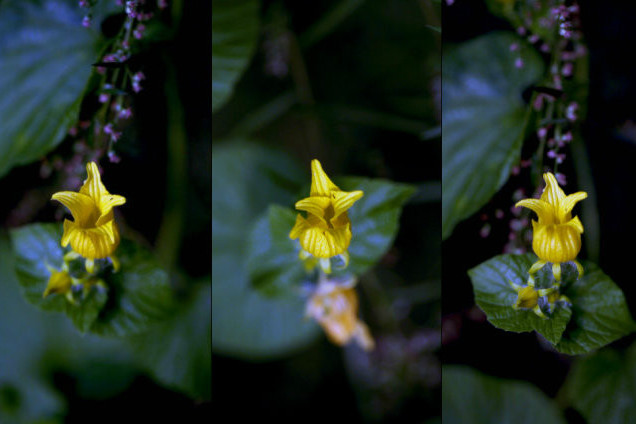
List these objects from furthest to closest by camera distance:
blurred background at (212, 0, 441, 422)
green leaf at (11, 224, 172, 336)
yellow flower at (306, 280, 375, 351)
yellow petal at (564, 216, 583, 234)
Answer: blurred background at (212, 0, 441, 422), yellow flower at (306, 280, 375, 351), green leaf at (11, 224, 172, 336), yellow petal at (564, 216, 583, 234)

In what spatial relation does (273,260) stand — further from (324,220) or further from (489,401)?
(489,401)

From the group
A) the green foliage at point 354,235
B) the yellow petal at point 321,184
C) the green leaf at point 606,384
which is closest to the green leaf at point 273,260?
the green foliage at point 354,235

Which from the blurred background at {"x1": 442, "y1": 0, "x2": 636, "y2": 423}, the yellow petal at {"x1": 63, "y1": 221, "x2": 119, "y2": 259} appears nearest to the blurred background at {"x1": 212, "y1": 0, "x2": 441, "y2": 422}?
the blurred background at {"x1": 442, "y1": 0, "x2": 636, "y2": 423}

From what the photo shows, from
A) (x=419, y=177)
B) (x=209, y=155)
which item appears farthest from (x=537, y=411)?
(x=209, y=155)

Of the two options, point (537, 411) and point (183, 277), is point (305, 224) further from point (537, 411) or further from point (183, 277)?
point (537, 411)

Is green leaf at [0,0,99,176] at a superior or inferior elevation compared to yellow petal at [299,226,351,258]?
superior

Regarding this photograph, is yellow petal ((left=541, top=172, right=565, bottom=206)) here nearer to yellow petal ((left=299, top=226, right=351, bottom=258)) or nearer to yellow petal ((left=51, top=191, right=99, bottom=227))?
yellow petal ((left=299, top=226, right=351, bottom=258))

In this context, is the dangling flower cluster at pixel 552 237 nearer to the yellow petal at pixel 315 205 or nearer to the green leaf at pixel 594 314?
the green leaf at pixel 594 314
